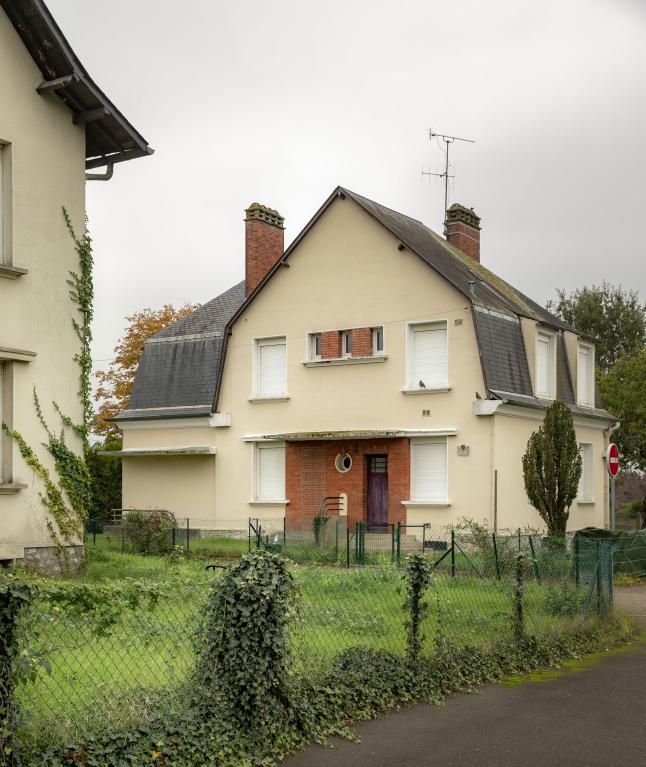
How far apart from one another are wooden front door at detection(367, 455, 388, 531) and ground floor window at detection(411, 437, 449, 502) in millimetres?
963

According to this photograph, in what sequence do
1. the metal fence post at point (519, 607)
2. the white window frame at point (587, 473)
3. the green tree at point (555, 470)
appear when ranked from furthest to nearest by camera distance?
the white window frame at point (587, 473) → the green tree at point (555, 470) → the metal fence post at point (519, 607)

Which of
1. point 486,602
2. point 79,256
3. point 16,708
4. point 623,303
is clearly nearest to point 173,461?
point 79,256

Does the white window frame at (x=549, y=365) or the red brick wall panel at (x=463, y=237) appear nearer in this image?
the white window frame at (x=549, y=365)

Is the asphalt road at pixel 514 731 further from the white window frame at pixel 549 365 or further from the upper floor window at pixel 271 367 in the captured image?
the upper floor window at pixel 271 367

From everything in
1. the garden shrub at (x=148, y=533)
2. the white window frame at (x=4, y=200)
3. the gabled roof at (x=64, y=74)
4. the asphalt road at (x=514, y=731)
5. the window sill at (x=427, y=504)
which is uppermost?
the gabled roof at (x=64, y=74)

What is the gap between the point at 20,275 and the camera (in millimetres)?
15078

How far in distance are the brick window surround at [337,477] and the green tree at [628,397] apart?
1832 centimetres

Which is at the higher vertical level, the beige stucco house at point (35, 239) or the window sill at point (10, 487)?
the beige stucco house at point (35, 239)

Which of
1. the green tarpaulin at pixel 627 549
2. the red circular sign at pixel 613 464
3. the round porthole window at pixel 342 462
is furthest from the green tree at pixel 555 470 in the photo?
the round porthole window at pixel 342 462

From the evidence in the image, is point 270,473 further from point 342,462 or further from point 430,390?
point 430,390

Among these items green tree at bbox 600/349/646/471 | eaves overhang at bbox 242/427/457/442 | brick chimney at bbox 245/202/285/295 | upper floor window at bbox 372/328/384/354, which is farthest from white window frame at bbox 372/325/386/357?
green tree at bbox 600/349/646/471

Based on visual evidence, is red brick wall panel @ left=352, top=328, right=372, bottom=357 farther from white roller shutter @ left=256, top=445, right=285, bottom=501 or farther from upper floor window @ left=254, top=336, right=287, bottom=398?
white roller shutter @ left=256, top=445, right=285, bottom=501

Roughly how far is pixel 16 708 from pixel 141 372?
89.7ft

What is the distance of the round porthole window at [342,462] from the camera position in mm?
28266
